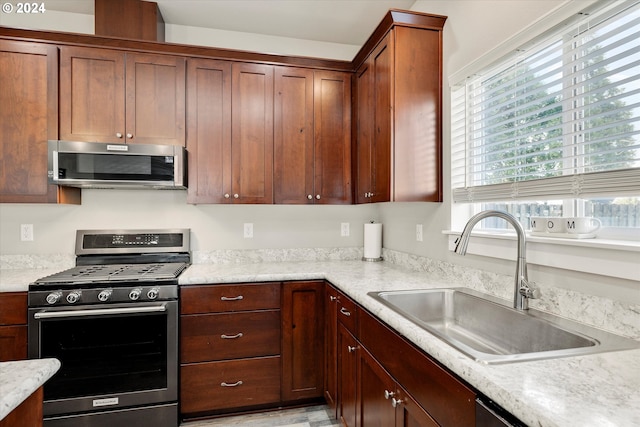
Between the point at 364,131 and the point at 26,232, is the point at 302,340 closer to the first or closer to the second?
the point at 364,131

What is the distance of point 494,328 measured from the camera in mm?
1518

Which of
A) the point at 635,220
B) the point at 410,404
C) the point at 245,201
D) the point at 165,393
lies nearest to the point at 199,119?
the point at 245,201

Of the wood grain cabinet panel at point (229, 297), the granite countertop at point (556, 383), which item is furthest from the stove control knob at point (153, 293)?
the granite countertop at point (556, 383)

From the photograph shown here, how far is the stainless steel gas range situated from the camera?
Result: 1977 mm

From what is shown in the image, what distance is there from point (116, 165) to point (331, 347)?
1801mm

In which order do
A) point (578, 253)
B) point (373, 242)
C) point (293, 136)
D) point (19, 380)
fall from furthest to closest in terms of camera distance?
point (373, 242) → point (293, 136) → point (578, 253) → point (19, 380)

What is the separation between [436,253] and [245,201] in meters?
1.36

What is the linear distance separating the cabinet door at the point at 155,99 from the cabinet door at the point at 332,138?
97 centimetres

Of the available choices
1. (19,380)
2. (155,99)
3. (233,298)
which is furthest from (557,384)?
(155,99)

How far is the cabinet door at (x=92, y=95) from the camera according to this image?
2.30m

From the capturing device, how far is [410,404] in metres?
1.21

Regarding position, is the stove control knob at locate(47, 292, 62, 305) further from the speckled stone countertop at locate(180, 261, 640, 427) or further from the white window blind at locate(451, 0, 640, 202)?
the white window blind at locate(451, 0, 640, 202)

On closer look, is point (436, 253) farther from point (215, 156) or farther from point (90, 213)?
point (90, 213)

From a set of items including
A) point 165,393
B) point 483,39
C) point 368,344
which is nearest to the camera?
point 368,344
